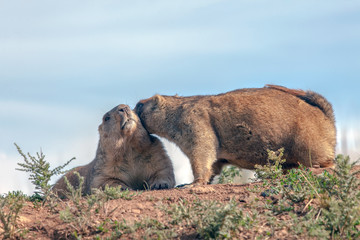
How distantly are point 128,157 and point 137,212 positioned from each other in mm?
3267

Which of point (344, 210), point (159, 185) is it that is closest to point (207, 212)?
point (344, 210)

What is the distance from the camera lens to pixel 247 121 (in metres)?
9.04

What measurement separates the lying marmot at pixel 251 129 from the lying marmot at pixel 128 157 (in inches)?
19.2

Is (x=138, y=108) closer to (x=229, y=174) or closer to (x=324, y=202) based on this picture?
(x=229, y=174)

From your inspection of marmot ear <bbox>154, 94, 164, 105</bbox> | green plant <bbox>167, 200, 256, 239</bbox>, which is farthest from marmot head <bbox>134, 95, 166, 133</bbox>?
green plant <bbox>167, 200, 256, 239</bbox>

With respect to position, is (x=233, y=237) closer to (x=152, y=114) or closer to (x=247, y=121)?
(x=247, y=121)

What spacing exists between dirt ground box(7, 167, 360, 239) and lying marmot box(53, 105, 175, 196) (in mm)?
2225

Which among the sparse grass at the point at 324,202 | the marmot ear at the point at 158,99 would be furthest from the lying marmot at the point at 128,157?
the sparse grass at the point at 324,202

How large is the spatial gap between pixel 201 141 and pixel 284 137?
1.54 meters

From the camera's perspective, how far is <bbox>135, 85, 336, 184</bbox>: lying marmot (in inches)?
345

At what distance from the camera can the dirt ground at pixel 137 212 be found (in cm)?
560

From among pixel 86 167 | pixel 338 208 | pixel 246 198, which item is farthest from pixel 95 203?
pixel 86 167

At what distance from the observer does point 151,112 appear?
389 inches

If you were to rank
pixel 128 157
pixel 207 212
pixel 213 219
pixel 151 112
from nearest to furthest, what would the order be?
pixel 213 219 < pixel 207 212 < pixel 128 157 < pixel 151 112
